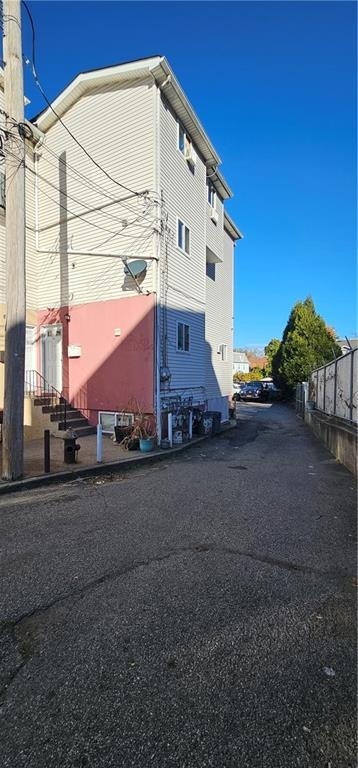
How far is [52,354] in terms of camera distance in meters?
13.0

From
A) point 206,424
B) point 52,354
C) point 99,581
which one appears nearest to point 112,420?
point 52,354

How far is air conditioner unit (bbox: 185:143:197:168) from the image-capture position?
13.2m

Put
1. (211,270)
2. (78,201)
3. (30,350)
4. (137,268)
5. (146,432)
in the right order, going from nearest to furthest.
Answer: (146,432) → (137,268) → (78,201) → (30,350) → (211,270)

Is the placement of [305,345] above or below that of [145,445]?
above

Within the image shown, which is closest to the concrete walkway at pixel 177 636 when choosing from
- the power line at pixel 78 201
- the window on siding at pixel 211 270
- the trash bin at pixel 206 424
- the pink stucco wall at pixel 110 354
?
the pink stucco wall at pixel 110 354

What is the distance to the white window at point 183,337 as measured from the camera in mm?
12530

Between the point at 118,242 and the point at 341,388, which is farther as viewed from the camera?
the point at 118,242

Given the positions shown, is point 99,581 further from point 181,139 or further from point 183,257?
point 181,139

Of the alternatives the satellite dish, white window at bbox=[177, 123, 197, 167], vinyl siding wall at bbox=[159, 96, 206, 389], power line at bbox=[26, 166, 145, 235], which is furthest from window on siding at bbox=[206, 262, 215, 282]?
A: the satellite dish

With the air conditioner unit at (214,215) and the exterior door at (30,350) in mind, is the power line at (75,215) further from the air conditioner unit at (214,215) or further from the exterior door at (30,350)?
the air conditioner unit at (214,215)

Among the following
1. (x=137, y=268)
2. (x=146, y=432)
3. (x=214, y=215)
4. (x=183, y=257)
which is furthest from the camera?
(x=214, y=215)

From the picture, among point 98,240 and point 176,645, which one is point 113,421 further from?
point 176,645

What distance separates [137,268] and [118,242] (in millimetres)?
1345

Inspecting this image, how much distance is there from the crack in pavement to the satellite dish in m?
8.06
